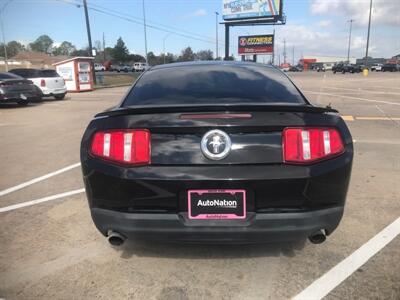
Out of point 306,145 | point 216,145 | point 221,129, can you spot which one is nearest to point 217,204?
point 216,145

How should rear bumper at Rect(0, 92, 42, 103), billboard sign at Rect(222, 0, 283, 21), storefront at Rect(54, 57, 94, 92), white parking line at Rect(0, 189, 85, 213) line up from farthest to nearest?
billboard sign at Rect(222, 0, 283, 21) < storefront at Rect(54, 57, 94, 92) < rear bumper at Rect(0, 92, 42, 103) < white parking line at Rect(0, 189, 85, 213)

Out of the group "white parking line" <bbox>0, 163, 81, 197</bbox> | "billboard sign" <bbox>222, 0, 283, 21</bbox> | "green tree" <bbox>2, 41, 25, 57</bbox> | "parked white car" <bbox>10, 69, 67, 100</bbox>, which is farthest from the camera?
"green tree" <bbox>2, 41, 25, 57</bbox>

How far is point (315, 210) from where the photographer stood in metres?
2.89

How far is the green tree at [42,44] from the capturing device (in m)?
152

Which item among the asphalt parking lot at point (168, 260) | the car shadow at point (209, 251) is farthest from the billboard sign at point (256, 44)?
the car shadow at point (209, 251)

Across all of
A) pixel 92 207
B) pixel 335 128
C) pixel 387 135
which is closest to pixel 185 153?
pixel 92 207

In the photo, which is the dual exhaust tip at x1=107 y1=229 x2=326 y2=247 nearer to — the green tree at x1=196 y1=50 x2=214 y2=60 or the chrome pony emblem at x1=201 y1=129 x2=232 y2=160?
the chrome pony emblem at x1=201 y1=129 x2=232 y2=160

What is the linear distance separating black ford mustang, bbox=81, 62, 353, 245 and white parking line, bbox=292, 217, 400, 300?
0.34 m

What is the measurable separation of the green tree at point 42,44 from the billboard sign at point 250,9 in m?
108

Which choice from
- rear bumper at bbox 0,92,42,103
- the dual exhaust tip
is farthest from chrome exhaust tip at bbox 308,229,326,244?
rear bumper at bbox 0,92,42,103

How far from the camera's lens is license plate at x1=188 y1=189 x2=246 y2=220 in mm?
2809

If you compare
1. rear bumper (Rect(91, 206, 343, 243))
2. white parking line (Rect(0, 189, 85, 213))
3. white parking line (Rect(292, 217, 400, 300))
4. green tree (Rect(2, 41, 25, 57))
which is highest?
green tree (Rect(2, 41, 25, 57))

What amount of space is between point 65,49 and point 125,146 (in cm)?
16381

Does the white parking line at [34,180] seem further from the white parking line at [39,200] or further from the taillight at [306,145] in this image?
the taillight at [306,145]
